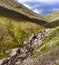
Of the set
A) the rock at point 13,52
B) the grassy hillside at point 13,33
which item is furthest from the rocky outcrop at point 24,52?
the grassy hillside at point 13,33

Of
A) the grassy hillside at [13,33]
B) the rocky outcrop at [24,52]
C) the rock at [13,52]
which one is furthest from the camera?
the grassy hillside at [13,33]

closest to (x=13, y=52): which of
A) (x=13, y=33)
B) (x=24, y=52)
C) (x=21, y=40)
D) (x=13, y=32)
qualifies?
(x=24, y=52)

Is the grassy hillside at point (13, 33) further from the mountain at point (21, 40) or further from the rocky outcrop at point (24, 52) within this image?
the rocky outcrop at point (24, 52)

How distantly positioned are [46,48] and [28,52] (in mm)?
22109

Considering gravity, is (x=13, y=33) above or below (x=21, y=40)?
above

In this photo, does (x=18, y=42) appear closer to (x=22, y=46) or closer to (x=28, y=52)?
(x=22, y=46)

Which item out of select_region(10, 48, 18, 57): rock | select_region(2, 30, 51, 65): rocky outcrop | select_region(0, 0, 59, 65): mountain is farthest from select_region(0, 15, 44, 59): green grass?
select_region(2, 30, 51, 65): rocky outcrop

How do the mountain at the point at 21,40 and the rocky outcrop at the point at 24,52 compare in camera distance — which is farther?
the rocky outcrop at the point at 24,52

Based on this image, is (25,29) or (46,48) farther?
(25,29)

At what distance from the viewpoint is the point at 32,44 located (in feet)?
400

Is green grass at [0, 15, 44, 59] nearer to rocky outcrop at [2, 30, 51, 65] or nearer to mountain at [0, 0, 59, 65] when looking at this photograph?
mountain at [0, 0, 59, 65]

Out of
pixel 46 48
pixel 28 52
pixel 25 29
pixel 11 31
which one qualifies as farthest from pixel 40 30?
pixel 46 48

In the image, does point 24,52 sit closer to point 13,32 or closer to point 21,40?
point 21,40

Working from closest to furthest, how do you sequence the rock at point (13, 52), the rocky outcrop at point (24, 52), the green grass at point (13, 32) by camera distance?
the rocky outcrop at point (24, 52) < the rock at point (13, 52) < the green grass at point (13, 32)
